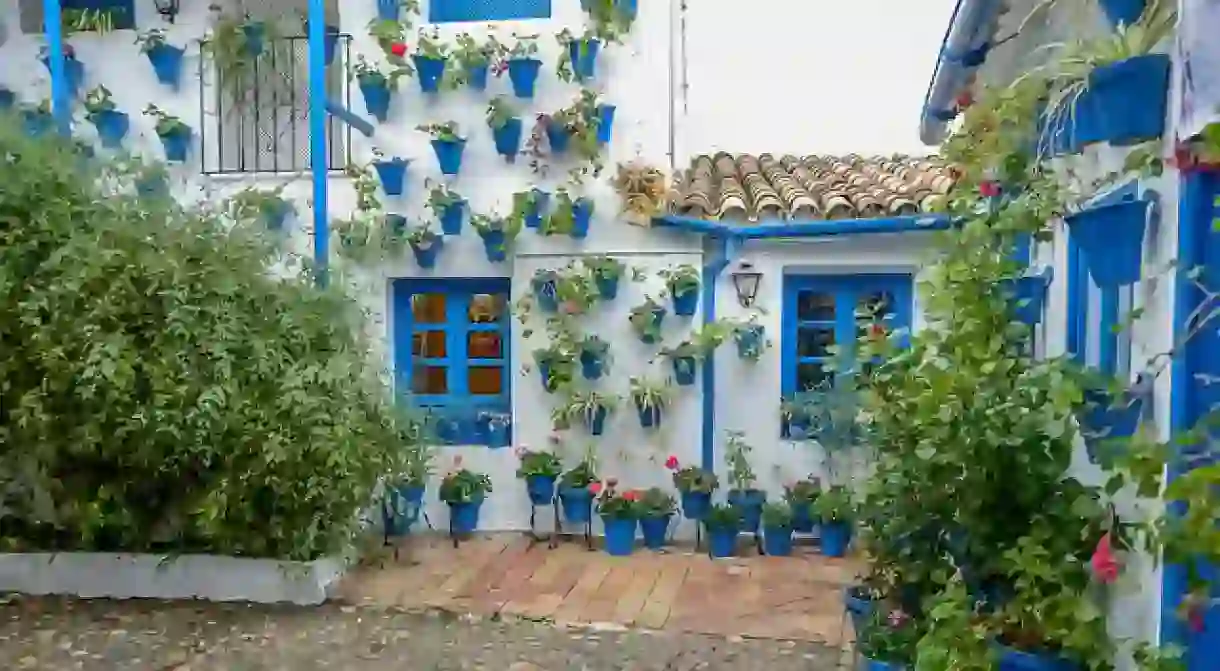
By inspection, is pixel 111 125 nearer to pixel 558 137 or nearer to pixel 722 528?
pixel 558 137

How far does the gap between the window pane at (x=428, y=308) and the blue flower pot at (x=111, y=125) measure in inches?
102

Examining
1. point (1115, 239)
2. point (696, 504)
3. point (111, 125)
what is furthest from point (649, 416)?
point (1115, 239)

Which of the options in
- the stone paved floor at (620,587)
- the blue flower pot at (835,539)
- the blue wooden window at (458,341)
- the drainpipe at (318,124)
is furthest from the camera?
the blue wooden window at (458,341)

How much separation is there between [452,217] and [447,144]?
0.55m

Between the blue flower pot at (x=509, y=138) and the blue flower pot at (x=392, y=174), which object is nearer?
the blue flower pot at (x=509, y=138)

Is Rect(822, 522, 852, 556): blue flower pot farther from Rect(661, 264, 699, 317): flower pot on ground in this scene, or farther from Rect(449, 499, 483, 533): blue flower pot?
Rect(449, 499, 483, 533): blue flower pot

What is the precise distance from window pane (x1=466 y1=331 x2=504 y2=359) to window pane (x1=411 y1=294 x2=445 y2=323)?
0.92 ft

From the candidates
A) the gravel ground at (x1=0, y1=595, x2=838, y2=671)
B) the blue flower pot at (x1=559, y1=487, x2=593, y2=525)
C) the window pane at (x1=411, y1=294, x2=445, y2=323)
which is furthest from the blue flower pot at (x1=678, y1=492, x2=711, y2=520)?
the window pane at (x1=411, y1=294, x2=445, y2=323)

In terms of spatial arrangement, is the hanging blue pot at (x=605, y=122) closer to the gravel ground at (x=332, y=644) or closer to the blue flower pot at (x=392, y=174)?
the blue flower pot at (x=392, y=174)

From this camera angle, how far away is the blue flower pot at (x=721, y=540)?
24.6 feet

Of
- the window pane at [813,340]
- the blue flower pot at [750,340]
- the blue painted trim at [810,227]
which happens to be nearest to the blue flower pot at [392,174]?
the blue painted trim at [810,227]

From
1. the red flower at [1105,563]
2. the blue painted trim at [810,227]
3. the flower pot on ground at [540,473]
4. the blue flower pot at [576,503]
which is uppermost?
the blue painted trim at [810,227]

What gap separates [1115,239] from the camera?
2.85 m

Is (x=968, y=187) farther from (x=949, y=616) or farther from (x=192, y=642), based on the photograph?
(x=192, y=642)
